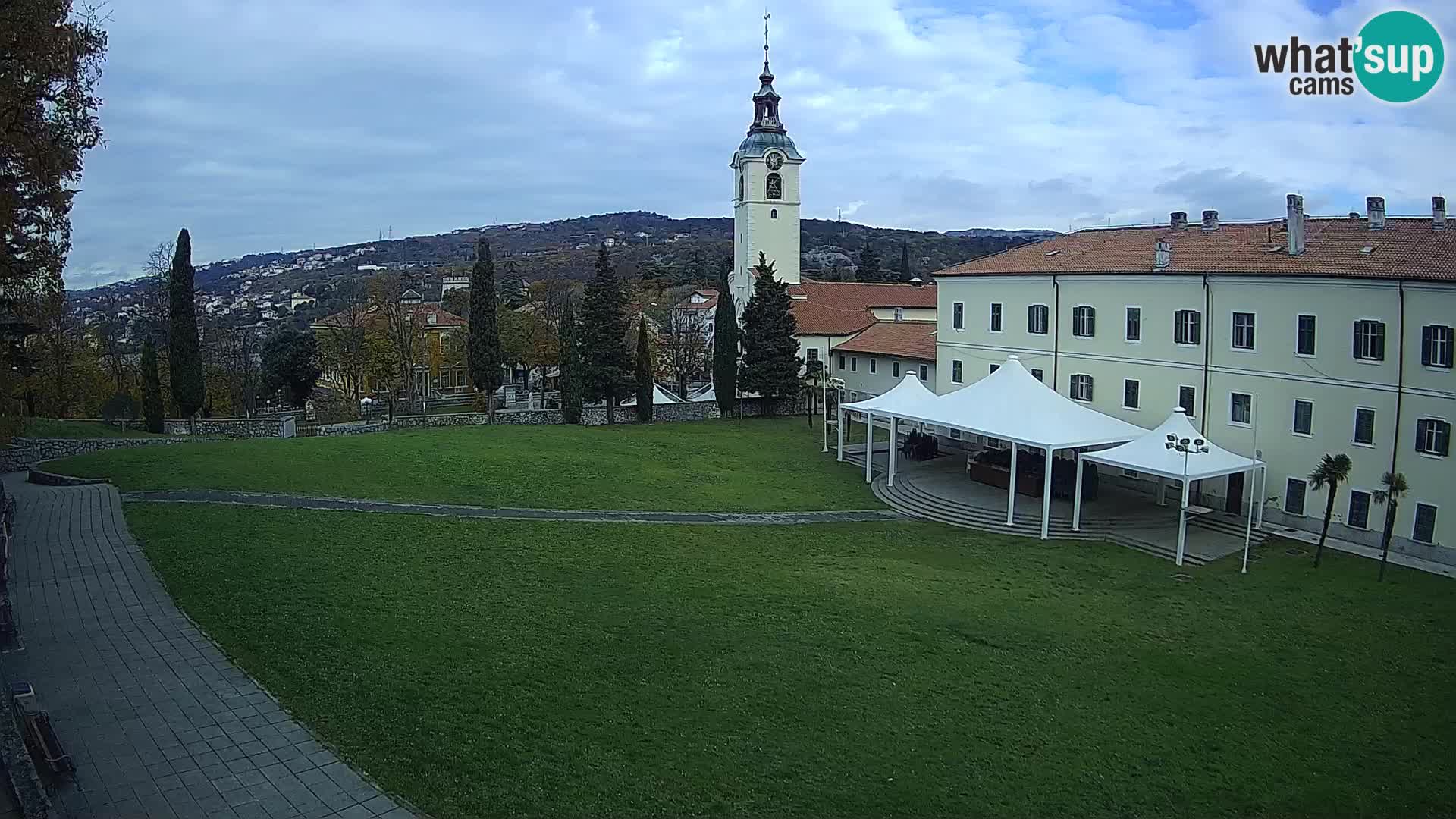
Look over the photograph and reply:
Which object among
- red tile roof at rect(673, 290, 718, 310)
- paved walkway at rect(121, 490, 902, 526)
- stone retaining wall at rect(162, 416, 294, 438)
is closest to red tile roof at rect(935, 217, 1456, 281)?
paved walkway at rect(121, 490, 902, 526)

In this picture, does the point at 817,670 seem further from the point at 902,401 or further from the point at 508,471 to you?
the point at 902,401

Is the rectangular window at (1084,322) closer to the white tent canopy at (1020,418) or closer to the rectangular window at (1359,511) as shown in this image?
the white tent canopy at (1020,418)

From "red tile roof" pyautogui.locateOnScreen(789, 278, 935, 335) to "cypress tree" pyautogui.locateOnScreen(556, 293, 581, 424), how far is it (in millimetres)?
11248

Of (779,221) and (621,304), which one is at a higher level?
(779,221)

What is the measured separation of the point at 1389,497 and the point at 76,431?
3563 cm

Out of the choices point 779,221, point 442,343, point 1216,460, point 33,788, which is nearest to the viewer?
point 33,788

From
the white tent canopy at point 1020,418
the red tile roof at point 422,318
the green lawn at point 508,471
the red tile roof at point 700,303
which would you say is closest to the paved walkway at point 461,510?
the green lawn at point 508,471

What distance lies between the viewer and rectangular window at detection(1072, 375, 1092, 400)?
25406mm

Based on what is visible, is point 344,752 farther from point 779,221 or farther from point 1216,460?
point 779,221

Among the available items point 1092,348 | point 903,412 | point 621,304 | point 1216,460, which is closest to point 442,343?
point 621,304

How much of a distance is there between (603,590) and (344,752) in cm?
602

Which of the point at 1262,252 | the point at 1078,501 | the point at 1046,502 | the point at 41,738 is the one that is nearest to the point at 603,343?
the point at 1046,502

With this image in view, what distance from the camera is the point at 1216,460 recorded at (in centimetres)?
1977

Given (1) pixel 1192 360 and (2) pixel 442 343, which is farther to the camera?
(2) pixel 442 343
